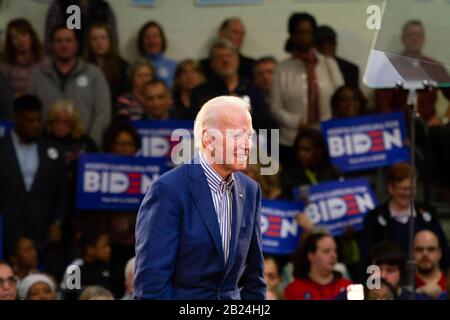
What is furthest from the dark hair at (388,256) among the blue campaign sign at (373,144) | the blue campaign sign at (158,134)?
the blue campaign sign at (158,134)

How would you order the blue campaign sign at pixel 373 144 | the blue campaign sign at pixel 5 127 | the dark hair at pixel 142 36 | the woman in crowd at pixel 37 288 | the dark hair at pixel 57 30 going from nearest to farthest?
the woman in crowd at pixel 37 288 → the blue campaign sign at pixel 5 127 → the blue campaign sign at pixel 373 144 → the dark hair at pixel 57 30 → the dark hair at pixel 142 36

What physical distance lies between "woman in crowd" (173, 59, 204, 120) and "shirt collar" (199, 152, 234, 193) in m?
4.69

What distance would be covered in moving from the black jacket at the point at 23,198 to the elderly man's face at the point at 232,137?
439 cm

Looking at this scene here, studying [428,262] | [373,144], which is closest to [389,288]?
[428,262]

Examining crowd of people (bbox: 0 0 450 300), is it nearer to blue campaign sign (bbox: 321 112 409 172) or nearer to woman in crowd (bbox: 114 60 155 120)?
woman in crowd (bbox: 114 60 155 120)

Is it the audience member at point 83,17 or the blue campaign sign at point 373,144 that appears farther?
the audience member at point 83,17

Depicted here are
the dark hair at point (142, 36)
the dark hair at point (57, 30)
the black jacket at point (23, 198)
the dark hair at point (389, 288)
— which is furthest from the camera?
the dark hair at point (142, 36)

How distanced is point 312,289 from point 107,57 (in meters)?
2.60

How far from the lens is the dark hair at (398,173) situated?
9.03 meters

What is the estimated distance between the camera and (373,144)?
9.77 m

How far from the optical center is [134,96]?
9.97 metres

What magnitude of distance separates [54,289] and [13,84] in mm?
2136

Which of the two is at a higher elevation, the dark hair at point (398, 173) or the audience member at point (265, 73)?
the audience member at point (265, 73)

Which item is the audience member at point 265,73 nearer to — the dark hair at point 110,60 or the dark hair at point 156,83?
the dark hair at point 156,83
